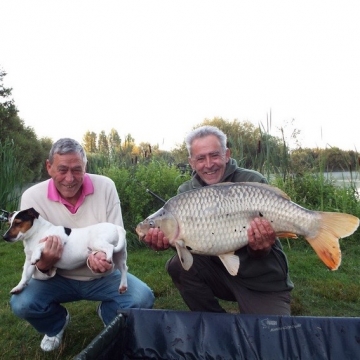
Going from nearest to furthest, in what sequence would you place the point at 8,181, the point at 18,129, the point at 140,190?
the point at 140,190 < the point at 8,181 < the point at 18,129

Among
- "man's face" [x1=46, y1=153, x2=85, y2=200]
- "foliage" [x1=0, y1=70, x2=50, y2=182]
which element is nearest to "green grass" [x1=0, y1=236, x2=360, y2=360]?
"man's face" [x1=46, y1=153, x2=85, y2=200]

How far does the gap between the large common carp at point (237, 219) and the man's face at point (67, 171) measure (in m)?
0.53

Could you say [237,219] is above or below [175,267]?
above

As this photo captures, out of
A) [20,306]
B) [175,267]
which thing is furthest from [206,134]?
[20,306]

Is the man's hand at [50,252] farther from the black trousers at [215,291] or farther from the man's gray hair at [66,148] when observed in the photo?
the black trousers at [215,291]

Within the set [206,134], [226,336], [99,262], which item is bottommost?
[226,336]

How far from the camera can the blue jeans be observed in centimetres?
209

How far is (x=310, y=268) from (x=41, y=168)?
471 inches

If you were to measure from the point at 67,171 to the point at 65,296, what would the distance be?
0.63 metres

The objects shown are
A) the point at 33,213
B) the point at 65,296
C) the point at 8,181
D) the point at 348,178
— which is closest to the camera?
the point at 33,213

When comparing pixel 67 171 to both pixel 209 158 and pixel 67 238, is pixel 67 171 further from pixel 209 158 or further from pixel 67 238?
pixel 209 158

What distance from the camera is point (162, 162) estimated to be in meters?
5.44

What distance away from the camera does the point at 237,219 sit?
68.5 inches

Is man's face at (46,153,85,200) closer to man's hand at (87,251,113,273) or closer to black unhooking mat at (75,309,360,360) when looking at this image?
man's hand at (87,251,113,273)
